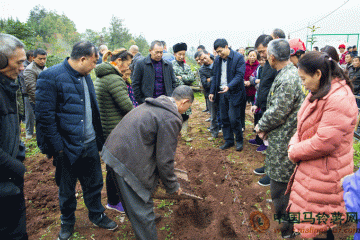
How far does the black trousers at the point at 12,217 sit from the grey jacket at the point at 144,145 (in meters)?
0.75

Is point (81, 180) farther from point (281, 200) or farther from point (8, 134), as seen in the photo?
point (281, 200)

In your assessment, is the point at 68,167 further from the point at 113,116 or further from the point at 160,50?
the point at 160,50

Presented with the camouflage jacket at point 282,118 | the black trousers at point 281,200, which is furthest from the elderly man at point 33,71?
the black trousers at point 281,200

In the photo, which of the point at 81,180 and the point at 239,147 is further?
the point at 239,147

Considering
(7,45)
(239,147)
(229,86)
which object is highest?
(7,45)

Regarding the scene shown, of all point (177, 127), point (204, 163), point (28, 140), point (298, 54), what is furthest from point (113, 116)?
point (28, 140)

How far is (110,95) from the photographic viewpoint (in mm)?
2797

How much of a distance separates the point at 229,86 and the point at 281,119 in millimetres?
2123

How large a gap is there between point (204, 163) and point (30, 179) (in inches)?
119

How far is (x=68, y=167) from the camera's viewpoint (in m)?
2.39

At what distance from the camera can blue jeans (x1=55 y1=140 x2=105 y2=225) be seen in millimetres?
2383

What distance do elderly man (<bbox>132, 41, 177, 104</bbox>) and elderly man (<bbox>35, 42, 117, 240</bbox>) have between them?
1.68m

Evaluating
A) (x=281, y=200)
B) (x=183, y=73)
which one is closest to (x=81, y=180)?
(x=281, y=200)

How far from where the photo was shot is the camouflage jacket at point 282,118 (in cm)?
225
